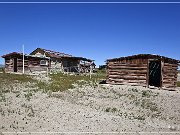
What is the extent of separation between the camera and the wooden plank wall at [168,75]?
27.1 meters

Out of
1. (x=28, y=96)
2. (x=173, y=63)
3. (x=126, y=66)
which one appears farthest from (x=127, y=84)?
(x=28, y=96)

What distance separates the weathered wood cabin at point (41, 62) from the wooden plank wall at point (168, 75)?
11.8 metres

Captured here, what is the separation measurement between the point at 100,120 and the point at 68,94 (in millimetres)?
7544

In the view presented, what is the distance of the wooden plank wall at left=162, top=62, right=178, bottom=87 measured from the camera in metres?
27.1

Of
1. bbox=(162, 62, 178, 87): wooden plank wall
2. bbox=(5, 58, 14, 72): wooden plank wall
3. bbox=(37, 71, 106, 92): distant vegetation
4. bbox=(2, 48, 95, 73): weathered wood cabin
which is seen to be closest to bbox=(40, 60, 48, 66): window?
bbox=(2, 48, 95, 73): weathered wood cabin

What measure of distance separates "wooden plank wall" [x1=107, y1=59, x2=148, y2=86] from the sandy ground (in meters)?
9.25

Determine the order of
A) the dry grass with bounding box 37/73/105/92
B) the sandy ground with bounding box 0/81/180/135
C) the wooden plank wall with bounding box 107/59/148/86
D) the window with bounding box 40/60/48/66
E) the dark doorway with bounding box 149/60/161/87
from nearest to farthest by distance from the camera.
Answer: the sandy ground with bounding box 0/81/180/135
the dry grass with bounding box 37/73/105/92
the wooden plank wall with bounding box 107/59/148/86
the dark doorway with bounding box 149/60/161/87
the window with bounding box 40/60/48/66

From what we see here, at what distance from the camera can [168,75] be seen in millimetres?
27578

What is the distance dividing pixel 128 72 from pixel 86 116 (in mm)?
15629

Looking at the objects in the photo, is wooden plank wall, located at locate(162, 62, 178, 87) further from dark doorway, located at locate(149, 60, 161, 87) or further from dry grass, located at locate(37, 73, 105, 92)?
dry grass, located at locate(37, 73, 105, 92)

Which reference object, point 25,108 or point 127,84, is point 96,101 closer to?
point 25,108

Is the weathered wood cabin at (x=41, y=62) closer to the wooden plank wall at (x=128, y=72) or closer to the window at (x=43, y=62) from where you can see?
the window at (x=43, y=62)

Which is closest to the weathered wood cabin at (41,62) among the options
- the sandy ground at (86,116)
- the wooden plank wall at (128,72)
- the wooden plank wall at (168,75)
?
the wooden plank wall at (128,72)

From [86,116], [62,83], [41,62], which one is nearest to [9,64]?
[41,62]
